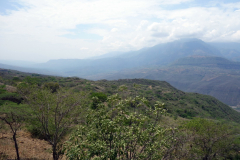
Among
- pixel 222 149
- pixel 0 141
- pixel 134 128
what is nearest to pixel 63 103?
pixel 0 141

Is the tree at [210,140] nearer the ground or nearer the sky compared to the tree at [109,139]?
nearer the ground

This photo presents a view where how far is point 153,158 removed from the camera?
4.73m

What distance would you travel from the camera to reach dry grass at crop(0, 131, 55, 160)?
8.59m

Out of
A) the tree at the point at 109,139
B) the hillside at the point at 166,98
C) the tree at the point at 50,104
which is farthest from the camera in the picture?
the hillside at the point at 166,98

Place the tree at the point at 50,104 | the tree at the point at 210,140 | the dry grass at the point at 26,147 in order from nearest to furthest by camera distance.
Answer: the tree at the point at 50,104 < the dry grass at the point at 26,147 < the tree at the point at 210,140

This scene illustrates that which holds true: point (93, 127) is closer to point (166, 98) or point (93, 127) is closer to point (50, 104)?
point (50, 104)

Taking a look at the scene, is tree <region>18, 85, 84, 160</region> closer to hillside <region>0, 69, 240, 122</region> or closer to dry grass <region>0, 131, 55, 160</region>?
dry grass <region>0, 131, 55, 160</region>

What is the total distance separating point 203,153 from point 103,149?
38.5 ft

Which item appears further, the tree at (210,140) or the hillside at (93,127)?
the tree at (210,140)

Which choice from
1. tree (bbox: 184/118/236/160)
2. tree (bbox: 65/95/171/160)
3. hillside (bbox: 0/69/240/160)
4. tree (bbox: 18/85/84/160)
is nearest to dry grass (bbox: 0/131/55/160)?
hillside (bbox: 0/69/240/160)

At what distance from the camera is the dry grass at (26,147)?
8586 millimetres

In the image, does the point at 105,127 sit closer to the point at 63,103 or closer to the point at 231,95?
the point at 63,103

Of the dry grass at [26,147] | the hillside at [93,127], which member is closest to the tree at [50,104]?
the hillside at [93,127]

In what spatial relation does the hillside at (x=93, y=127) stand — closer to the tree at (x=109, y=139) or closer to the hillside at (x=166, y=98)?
the tree at (x=109, y=139)
